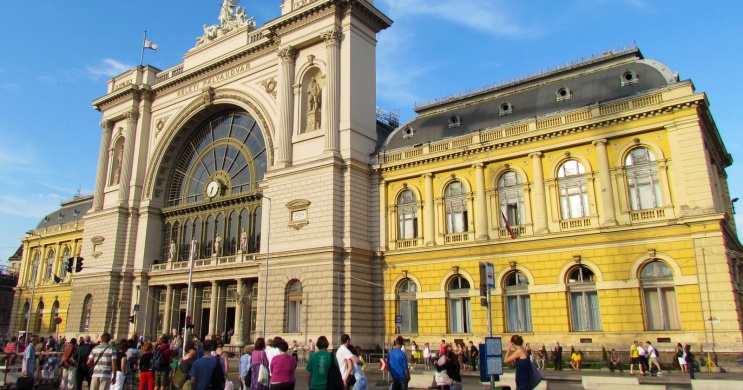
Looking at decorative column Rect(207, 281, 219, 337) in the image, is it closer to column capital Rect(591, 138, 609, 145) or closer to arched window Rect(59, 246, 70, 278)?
column capital Rect(591, 138, 609, 145)

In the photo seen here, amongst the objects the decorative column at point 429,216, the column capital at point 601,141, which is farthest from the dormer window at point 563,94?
the decorative column at point 429,216

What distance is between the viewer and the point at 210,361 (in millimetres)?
12297

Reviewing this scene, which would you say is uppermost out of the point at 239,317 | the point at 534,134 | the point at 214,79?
the point at 214,79

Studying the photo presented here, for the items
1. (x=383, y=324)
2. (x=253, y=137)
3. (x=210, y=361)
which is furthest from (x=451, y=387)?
(x=253, y=137)

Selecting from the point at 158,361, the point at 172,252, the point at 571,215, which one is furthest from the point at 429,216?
the point at 172,252

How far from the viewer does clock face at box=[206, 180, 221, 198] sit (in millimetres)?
51438

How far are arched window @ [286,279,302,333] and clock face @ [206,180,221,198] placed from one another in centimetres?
1560

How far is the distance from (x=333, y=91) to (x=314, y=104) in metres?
2.46

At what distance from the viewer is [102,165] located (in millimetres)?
59812

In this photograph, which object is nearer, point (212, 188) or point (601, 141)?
point (601, 141)

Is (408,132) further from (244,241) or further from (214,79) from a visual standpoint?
(214,79)

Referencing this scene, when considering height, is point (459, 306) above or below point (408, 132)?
below

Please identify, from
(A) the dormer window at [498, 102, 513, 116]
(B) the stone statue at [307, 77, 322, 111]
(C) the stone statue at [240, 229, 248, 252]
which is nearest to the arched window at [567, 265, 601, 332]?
(A) the dormer window at [498, 102, 513, 116]

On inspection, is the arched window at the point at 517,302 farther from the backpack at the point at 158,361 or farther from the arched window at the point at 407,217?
the backpack at the point at 158,361
